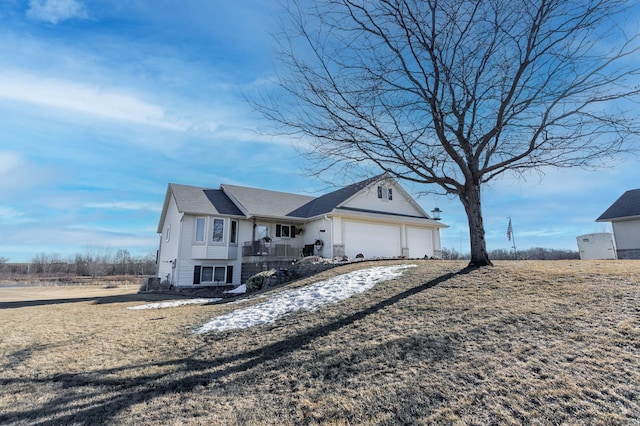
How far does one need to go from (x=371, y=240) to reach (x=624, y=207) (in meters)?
15.5

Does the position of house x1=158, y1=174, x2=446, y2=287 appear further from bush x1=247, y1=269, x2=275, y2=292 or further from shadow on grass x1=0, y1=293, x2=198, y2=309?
bush x1=247, y1=269, x2=275, y2=292

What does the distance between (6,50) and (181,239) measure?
12.8 m

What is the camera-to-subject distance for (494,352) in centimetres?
402

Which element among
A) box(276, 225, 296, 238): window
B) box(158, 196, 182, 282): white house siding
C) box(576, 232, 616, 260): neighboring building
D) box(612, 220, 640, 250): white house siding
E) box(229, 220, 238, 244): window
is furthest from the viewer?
box(276, 225, 296, 238): window

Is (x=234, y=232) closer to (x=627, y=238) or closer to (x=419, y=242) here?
(x=419, y=242)

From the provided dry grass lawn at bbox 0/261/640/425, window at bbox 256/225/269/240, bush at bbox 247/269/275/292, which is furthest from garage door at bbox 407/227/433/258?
dry grass lawn at bbox 0/261/640/425

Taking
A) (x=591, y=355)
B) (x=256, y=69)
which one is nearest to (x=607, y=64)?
(x=591, y=355)

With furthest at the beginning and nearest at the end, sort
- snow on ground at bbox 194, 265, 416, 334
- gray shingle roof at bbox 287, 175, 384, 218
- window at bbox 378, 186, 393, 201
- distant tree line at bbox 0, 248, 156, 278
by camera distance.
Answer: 1. distant tree line at bbox 0, 248, 156, 278
2. window at bbox 378, 186, 393, 201
3. gray shingle roof at bbox 287, 175, 384, 218
4. snow on ground at bbox 194, 265, 416, 334

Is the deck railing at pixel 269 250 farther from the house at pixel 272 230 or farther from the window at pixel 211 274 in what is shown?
the window at pixel 211 274

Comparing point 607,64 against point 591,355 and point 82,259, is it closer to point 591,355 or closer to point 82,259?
point 591,355

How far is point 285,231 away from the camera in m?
23.0

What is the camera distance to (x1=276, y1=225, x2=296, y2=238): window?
22.6 metres

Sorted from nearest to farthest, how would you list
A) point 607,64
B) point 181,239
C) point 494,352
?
point 494,352
point 607,64
point 181,239

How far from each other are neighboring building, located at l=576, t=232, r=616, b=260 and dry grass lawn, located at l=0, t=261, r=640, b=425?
16169 millimetres
